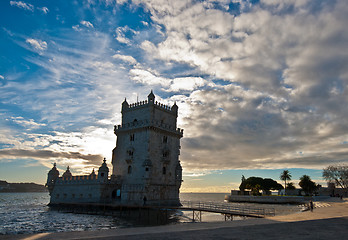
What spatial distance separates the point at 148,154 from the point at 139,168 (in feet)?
11.4

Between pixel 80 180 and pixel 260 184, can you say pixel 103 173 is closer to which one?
pixel 80 180

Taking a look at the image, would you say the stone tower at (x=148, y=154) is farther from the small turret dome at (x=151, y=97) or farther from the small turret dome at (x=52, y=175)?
the small turret dome at (x=52, y=175)

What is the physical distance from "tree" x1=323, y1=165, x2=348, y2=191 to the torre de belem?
6250cm

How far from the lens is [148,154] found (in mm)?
54406

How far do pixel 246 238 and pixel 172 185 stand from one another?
45488 mm

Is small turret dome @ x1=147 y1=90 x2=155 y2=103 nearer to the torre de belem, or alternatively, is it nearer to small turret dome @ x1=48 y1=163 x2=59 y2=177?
the torre de belem

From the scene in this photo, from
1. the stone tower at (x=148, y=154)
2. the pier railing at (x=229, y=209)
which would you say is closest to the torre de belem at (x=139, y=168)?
the stone tower at (x=148, y=154)

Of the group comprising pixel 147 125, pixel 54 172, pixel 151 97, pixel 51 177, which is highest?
pixel 151 97

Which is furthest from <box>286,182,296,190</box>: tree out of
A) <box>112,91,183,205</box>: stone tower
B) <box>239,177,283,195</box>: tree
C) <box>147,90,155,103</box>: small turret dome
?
<box>147,90,155,103</box>: small turret dome

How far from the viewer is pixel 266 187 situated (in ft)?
403

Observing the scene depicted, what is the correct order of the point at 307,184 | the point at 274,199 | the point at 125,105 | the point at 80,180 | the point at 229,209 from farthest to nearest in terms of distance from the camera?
the point at 307,184
the point at 274,199
the point at 125,105
the point at 80,180
the point at 229,209

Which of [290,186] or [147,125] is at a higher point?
[147,125]

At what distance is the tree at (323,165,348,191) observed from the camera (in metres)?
90.4

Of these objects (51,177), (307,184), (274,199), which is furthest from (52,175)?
(307,184)
